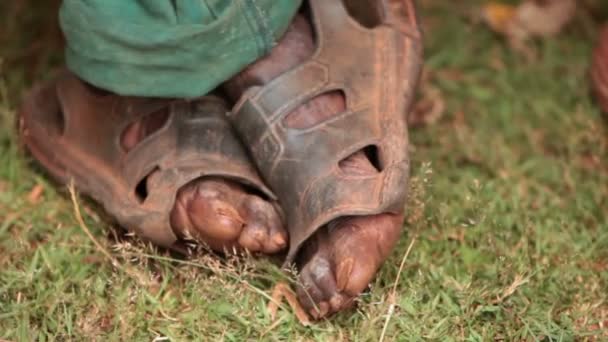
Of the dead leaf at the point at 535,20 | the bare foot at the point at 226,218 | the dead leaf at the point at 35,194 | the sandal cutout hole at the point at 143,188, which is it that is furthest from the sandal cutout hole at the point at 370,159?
the dead leaf at the point at 535,20

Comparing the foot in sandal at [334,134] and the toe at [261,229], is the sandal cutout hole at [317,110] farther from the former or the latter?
the toe at [261,229]

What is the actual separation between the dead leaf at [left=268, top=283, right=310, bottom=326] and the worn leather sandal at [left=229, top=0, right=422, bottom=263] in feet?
0.23

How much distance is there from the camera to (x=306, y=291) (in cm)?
127

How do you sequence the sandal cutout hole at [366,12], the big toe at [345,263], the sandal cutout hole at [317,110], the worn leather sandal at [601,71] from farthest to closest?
the worn leather sandal at [601,71] < the sandal cutout hole at [366,12] < the sandal cutout hole at [317,110] < the big toe at [345,263]

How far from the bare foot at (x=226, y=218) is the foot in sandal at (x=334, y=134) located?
0.10 ft

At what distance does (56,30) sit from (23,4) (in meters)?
0.11

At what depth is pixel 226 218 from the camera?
1334mm

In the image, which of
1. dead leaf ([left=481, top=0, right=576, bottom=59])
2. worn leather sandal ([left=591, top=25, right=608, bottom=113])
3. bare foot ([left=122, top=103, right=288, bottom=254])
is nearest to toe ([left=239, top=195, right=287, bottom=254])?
bare foot ([left=122, top=103, right=288, bottom=254])

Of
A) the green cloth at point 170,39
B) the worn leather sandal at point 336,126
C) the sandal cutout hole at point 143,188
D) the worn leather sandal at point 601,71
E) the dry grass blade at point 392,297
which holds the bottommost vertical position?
the worn leather sandal at point 601,71

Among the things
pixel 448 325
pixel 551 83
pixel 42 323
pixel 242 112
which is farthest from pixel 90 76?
pixel 551 83

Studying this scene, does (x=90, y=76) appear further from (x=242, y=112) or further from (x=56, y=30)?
(x=56, y=30)

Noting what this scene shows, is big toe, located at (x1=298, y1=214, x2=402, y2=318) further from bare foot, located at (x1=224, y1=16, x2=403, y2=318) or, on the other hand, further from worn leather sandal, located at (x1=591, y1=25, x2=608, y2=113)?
worn leather sandal, located at (x1=591, y1=25, x2=608, y2=113)

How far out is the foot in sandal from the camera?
1271 millimetres

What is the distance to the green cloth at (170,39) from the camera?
51.4 inches
